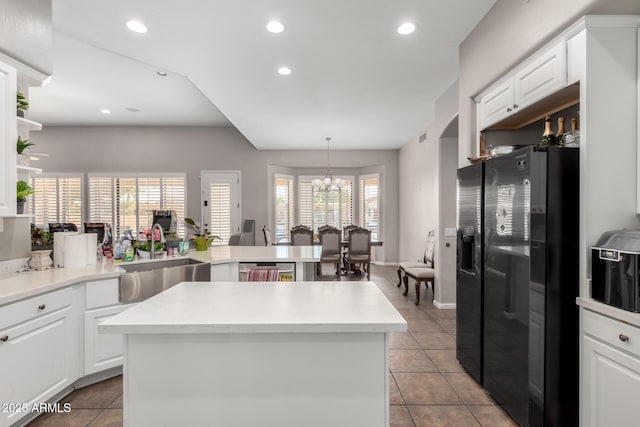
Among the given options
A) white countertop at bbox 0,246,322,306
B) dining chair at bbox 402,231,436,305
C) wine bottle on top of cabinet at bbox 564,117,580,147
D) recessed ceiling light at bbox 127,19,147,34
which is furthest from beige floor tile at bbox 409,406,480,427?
recessed ceiling light at bbox 127,19,147,34

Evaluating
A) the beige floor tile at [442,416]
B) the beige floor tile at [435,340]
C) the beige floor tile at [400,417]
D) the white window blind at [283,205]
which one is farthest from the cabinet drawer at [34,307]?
the white window blind at [283,205]

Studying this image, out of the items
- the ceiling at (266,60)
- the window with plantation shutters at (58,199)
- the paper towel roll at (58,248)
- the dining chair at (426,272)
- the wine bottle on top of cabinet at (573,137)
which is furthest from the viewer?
the window with plantation shutters at (58,199)

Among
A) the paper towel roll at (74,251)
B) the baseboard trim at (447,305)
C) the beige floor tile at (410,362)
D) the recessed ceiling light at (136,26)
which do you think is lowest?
the beige floor tile at (410,362)

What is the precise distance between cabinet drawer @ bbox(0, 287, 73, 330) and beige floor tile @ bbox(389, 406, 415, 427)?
2352mm

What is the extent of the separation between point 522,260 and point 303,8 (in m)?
2.36

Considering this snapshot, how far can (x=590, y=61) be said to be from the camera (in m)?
1.64

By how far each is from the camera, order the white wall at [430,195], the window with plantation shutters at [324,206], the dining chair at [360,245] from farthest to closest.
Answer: the window with plantation shutters at [324,206] → the dining chair at [360,245] → the white wall at [430,195]

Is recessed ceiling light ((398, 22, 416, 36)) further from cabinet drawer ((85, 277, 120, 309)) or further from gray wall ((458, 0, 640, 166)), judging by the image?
cabinet drawer ((85, 277, 120, 309))

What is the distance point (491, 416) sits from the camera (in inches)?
82.3

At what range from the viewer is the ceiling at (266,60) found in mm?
2488

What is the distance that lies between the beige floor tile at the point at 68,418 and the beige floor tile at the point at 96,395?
0.06 meters

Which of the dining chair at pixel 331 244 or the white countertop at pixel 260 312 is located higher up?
the white countertop at pixel 260 312

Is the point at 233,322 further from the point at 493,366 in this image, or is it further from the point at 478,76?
the point at 478,76

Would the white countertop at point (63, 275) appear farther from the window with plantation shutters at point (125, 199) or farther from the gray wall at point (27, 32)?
the window with plantation shutters at point (125, 199)
